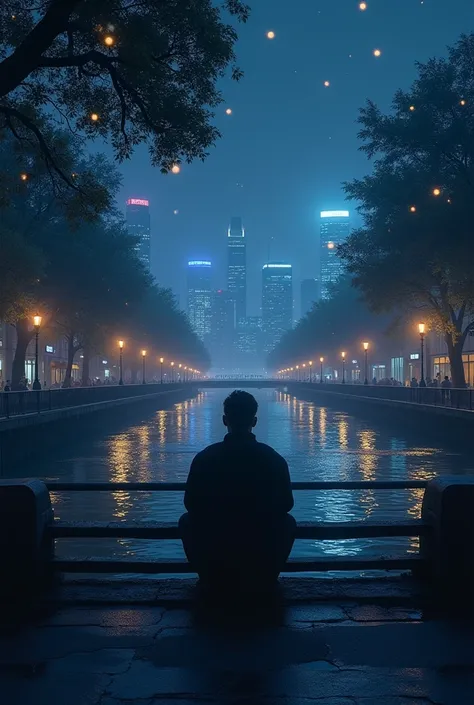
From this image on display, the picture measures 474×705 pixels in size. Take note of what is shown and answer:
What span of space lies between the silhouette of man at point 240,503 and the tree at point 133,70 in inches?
350

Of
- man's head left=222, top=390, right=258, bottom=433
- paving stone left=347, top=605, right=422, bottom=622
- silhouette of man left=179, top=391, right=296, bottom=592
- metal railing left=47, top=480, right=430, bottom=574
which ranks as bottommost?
paving stone left=347, top=605, right=422, bottom=622

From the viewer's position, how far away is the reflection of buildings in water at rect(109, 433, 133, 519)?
58.0ft

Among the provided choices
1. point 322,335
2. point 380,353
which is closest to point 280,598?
point 380,353

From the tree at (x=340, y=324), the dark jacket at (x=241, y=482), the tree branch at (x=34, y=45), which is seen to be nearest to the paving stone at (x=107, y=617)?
the dark jacket at (x=241, y=482)

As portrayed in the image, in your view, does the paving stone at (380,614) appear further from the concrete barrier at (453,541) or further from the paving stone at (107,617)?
the paving stone at (107,617)

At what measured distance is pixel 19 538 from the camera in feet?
21.2

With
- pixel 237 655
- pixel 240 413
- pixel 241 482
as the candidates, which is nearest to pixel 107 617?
pixel 237 655

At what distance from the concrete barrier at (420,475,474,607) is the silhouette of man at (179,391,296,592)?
5.09 ft

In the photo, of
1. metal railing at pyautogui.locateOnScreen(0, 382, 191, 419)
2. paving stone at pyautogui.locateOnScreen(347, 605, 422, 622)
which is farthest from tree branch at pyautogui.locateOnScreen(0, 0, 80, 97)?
metal railing at pyautogui.locateOnScreen(0, 382, 191, 419)

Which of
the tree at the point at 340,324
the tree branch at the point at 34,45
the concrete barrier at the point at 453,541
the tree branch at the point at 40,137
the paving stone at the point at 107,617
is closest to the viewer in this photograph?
the paving stone at the point at 107,617

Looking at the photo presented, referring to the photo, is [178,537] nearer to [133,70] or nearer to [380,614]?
[380,614]

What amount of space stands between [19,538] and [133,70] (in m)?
10.0

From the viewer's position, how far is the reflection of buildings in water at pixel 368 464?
17.9 meters

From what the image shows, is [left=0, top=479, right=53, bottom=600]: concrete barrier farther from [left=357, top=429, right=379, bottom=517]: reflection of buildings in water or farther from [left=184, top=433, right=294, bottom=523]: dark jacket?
[left=357, top=429, right=379, bottom=517]: reflection of buildings in water
